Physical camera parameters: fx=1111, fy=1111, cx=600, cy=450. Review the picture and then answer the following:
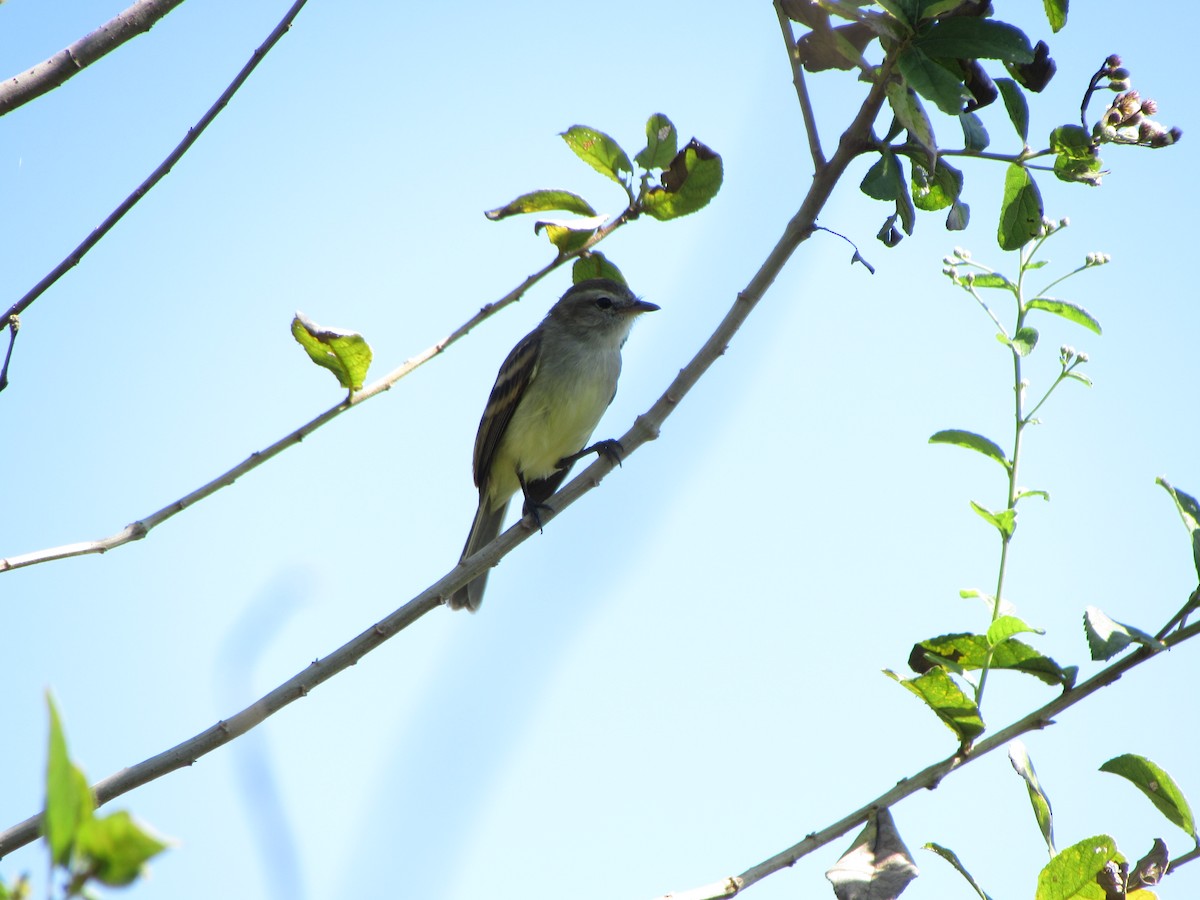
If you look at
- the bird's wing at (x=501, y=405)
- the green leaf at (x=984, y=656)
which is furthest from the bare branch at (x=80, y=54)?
the bird's wing at (x=501, y=405)

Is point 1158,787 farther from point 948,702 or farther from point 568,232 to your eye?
point 568,232

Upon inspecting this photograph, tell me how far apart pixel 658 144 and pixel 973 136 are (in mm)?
936

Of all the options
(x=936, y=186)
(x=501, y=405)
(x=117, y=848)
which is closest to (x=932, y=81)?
(x=936, y=186)

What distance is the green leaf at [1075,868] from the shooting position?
232cm

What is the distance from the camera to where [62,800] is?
3.00 feet

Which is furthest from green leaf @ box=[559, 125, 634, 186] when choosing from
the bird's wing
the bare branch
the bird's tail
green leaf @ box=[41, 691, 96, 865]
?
the bird's tail

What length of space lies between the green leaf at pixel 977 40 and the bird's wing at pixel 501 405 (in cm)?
479

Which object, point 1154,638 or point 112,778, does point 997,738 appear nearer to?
point 1154,638

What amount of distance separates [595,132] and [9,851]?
2.38 m

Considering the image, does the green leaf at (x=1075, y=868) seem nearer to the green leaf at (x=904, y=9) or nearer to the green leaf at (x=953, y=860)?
the green leaf at (x=953, y=860)

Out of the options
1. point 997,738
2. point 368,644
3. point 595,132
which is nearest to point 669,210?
point 595,132

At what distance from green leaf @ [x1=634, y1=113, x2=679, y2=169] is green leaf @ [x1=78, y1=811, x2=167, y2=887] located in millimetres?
2774

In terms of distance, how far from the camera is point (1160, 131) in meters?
2.71

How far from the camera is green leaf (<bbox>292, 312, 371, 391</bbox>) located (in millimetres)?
2945
